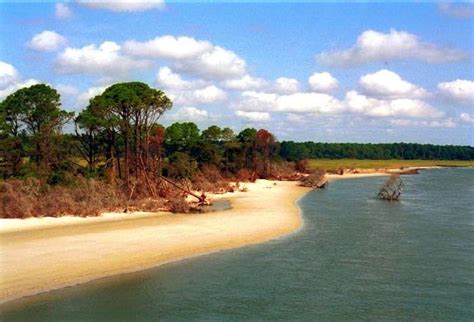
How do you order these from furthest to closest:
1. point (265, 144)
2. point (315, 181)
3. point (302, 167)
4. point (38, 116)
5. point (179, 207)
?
point (302, 167) → point (265, 144) → point (315, 181) → point (38, 116) → point (179, 207)

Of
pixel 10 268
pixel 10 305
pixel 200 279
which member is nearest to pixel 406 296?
pixel 200 279

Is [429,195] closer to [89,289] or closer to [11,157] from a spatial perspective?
[11,157]

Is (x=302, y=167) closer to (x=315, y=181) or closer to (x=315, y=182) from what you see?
(x=315, y=181)

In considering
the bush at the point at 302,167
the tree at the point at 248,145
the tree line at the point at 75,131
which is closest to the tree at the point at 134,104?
the tree line at the point at 75,131

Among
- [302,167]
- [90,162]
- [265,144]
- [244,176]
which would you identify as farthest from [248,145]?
[90,162]

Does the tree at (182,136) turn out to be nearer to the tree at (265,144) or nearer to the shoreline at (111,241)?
the tree at (265,144)
